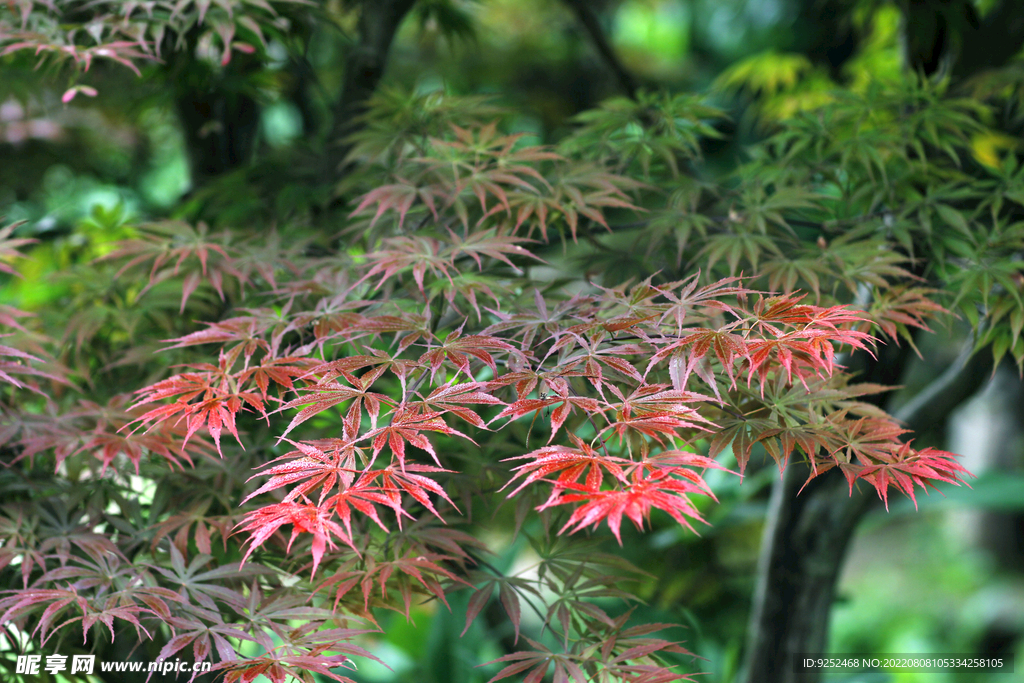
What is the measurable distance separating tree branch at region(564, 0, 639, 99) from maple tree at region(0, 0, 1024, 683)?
0.27 m

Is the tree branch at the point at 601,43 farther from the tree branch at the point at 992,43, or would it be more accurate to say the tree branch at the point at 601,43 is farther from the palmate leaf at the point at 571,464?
the palmate leaf at the point at 571,464

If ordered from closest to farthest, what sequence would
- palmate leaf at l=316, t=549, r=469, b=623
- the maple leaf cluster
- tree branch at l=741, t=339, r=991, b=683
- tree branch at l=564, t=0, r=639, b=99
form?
the maple leaf cluster → palmate leaf at l=316, t=549, r=469, b=623 → tree branch at l=741, t=339, r=991, b=683 → tree branch at l=564, t=0, r=639, b=99

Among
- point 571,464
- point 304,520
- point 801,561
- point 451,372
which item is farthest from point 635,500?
point 801,561

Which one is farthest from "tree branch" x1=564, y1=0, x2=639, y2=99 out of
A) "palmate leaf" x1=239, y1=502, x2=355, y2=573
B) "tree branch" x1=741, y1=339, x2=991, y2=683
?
"palmate leaf" x1=239, y1=502, x2=355, y2=573

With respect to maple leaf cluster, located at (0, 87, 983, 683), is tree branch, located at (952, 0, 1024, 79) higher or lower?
higher

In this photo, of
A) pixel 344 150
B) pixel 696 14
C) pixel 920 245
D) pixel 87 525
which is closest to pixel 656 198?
pixel 920 245

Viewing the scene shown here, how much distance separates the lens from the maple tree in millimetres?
796

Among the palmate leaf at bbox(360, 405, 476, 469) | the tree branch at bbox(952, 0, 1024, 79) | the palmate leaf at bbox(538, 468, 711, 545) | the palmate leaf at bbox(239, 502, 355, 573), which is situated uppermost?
the tree branch at bbox(952, 0, 1024, 79)

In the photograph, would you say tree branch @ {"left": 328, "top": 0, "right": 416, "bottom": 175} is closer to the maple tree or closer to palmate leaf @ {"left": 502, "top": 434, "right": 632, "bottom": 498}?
the maple tree

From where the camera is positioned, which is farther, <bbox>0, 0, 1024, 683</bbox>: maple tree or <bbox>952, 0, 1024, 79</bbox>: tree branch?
<bbox>952, 0, 1024, 79</bbox>: tree branch

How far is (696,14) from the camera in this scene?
14.7 ft

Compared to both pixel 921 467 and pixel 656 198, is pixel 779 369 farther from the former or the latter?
pixel 656 198

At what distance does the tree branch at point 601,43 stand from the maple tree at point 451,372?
268mm

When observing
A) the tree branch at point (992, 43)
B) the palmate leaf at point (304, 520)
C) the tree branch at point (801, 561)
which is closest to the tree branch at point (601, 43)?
the tree branch at point (992, 43)
